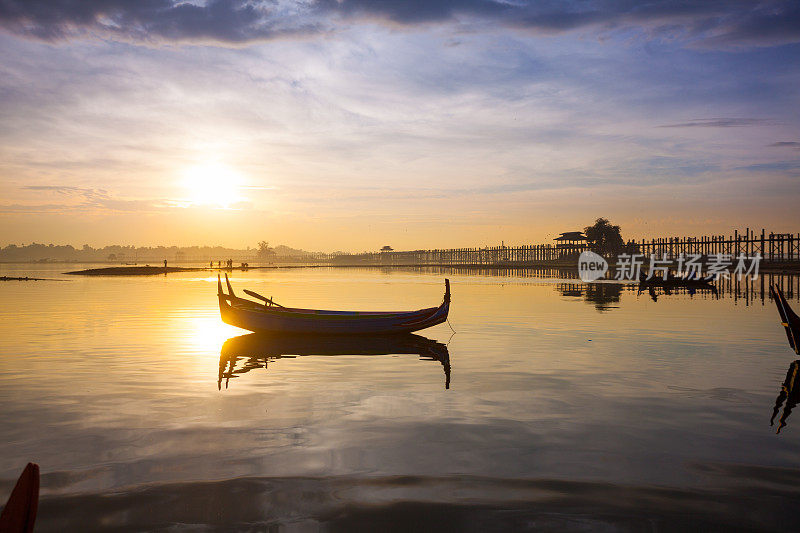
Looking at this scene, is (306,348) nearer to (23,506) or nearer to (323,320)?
(323,320)

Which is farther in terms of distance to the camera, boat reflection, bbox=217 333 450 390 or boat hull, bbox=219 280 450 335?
boat hull, bbox=219 280 450 335

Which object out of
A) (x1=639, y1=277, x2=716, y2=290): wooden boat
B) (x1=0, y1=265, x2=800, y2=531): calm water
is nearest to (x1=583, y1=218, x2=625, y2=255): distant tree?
(x1=639, y1=277, x2=716, y2=290): wooden boat

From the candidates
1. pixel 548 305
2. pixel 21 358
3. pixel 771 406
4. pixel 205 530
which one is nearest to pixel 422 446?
pixel 205 530

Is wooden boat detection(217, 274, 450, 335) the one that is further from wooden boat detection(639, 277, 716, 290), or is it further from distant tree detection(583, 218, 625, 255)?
distant tree detection(583, 218, 625, 255)

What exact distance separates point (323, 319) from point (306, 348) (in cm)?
171

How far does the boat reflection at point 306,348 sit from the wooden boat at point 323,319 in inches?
16.7

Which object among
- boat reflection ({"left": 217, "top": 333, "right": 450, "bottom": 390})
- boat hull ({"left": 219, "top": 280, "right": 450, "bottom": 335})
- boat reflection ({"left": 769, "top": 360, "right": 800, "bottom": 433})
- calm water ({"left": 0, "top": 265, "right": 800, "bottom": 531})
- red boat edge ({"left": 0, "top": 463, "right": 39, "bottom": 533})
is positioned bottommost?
boat reflection ({"left": 217, "top": 333, "right": 450, "bottom": 390})

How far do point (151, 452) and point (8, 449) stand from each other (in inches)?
86.0

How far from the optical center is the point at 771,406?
11633 mm

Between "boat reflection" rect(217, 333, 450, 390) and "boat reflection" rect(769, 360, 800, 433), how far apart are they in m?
6.68

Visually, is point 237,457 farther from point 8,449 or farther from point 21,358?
point 21,358

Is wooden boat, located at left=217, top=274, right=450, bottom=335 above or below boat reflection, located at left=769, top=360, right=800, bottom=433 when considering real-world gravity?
above

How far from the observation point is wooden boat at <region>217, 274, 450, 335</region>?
69.1ft

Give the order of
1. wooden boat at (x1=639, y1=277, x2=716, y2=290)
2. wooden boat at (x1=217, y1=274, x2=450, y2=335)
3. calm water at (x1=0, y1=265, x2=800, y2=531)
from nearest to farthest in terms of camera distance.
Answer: calm water at (x1=0, y1=265, x2=800, y2=531) < wooden boat at (x1=217, y1=274, x2=450, y2=335) < wooden boat at (x1=639, y1=277, x2=716, y2=290)
